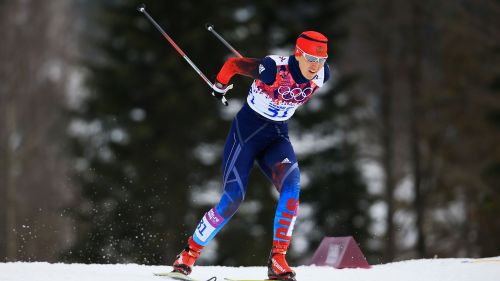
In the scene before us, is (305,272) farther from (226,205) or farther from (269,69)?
(269,69)

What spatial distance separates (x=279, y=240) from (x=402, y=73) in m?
17.0

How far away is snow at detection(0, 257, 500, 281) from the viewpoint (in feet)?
A: 21.0

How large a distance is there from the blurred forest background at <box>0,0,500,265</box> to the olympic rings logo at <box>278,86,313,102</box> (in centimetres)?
988

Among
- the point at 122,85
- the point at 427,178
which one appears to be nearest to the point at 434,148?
the point at 427,178

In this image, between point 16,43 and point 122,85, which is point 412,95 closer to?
point 122,85

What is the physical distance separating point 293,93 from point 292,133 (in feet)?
50.6

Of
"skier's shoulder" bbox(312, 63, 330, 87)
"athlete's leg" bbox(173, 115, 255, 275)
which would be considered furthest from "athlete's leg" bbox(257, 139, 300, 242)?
"skier's shoulder" bbox(312, 63, 330, 87)

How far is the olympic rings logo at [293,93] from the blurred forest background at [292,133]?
988 cm

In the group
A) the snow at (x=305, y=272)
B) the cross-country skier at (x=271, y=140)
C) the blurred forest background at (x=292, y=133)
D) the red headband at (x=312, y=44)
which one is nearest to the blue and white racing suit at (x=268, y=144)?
the cross-country skier at (x=271, y=140)

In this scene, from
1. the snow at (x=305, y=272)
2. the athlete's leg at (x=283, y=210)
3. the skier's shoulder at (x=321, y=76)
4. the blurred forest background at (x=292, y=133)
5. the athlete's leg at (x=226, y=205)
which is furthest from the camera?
the blurred forest background at (x=292, y=133)

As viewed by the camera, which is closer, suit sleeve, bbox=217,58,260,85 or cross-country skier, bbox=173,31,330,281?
cross-country skier, bbox=173,31,330,281

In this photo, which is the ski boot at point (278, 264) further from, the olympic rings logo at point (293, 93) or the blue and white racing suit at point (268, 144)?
the olympic rings logo at point (293, 93)

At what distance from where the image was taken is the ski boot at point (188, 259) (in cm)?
662

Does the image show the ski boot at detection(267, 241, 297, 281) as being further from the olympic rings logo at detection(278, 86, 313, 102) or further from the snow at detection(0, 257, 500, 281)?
the olympic rings logo at detection(278, 86, 313, 102)
